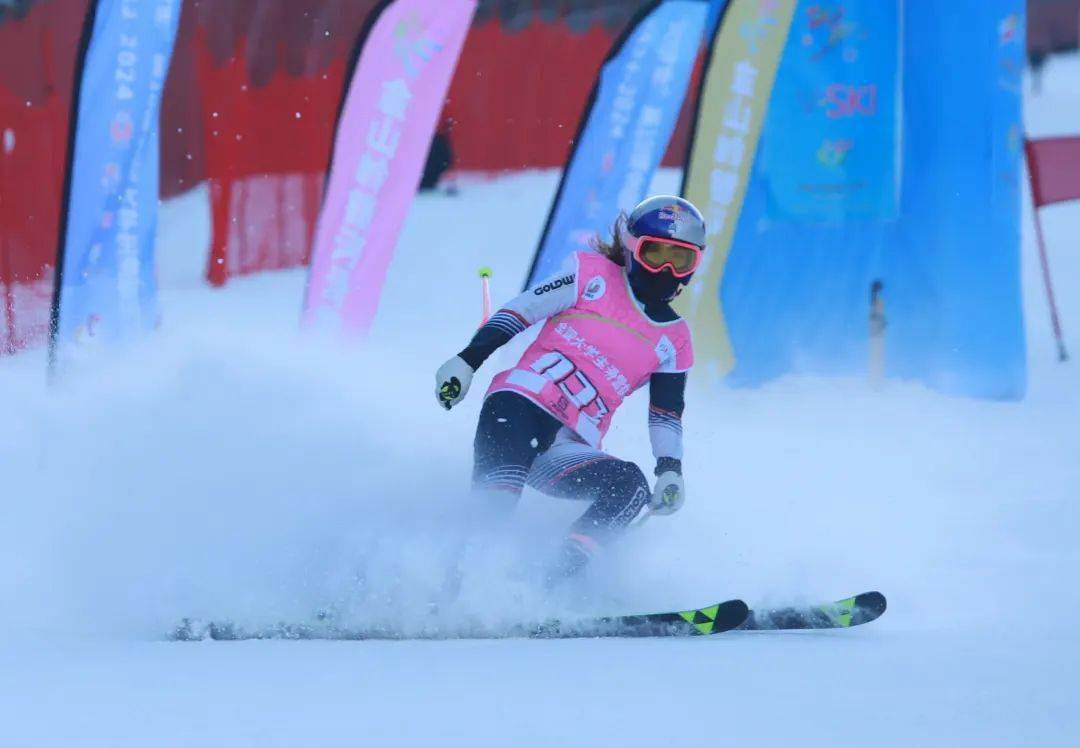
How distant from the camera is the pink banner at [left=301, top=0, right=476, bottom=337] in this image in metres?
7.38

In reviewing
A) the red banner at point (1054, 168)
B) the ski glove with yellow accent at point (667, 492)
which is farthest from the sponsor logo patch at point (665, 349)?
the red banner at point (1054, 168)

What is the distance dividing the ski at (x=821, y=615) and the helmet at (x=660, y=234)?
1179 mm

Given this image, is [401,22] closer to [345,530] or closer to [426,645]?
[345,530]

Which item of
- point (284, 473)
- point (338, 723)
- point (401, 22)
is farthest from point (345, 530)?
point (401, 22)

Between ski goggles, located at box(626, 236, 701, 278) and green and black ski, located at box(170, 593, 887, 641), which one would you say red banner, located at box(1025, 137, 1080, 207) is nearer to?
ski goggles, located at box(626, 236, 701, 278)

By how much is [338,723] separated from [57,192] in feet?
17.0

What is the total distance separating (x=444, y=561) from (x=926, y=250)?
18.2ft

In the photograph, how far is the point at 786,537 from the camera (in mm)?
5707

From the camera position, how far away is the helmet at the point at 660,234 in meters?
4.64

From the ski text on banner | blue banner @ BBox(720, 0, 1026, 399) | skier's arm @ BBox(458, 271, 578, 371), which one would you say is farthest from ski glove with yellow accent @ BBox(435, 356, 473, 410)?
blue banner @ BBox(720, 0, 1026, 399)

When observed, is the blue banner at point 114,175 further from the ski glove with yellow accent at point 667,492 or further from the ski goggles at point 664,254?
the ski glove with yellow accent at point 667,492

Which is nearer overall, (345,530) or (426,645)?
(426,645)

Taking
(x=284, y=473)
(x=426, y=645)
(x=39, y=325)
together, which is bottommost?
(x=426, y=645)

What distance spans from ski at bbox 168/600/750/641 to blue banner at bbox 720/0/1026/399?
15.5 feet
